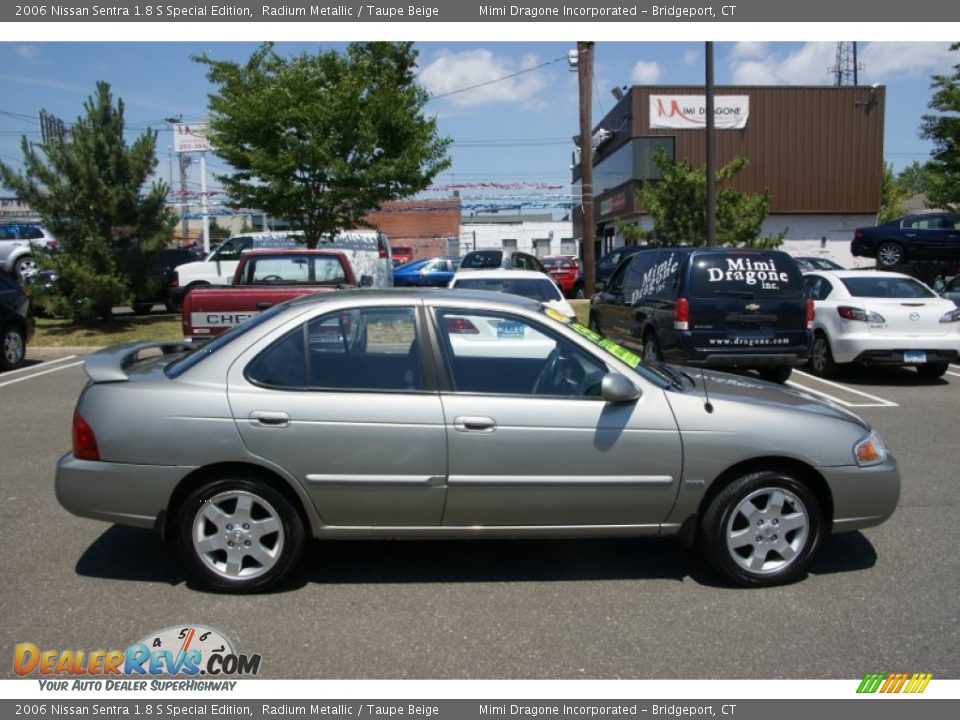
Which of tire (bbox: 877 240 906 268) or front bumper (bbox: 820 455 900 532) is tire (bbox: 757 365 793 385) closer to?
front bumper (bbox: 820 455 900 532)

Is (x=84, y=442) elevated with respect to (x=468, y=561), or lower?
elevated

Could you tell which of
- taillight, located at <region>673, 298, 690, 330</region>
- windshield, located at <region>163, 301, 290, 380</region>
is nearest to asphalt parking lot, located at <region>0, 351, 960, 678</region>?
windshield, located at <region>163, 301, 290, 380</region>

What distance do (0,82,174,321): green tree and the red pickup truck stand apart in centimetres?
586

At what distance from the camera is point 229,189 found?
17750 mm

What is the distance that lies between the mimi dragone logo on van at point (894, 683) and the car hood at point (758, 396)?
4.78 ft

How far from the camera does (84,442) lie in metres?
4.34

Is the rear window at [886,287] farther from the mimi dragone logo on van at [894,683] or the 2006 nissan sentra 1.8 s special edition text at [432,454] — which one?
the mimi dragone logo on van at [894,683]

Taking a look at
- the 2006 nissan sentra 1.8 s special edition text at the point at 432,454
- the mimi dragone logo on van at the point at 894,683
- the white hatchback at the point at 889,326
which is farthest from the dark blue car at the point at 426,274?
the mimi dragone logo on van at the point at 894,683

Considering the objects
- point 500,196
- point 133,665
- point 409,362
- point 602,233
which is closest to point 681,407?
point 409,362

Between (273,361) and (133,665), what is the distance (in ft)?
5.27

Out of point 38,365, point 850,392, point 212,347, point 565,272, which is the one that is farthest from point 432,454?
point 565,272

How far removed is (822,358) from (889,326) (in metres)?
1.09

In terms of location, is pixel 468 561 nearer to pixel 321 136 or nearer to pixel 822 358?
pixel 822 358
